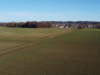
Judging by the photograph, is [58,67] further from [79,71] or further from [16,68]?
[16,68]

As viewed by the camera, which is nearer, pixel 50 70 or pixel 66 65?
pixel 50 70

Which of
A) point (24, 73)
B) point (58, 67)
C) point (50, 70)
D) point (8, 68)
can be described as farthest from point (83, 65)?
point (8, 68)

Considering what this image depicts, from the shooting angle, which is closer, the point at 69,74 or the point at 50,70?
the point at 69,74

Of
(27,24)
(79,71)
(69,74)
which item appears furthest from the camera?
(27,24)

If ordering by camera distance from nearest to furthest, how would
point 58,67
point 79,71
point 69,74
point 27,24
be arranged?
point 69,74
point 79,71
point 58,67
point 27,24

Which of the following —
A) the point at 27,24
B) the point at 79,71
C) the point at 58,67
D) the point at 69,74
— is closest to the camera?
the point at 69,74

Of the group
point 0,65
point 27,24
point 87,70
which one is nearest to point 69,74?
point 87,70

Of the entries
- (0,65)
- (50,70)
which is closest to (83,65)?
(50,70)

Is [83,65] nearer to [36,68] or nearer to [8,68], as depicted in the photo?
[36,68]
